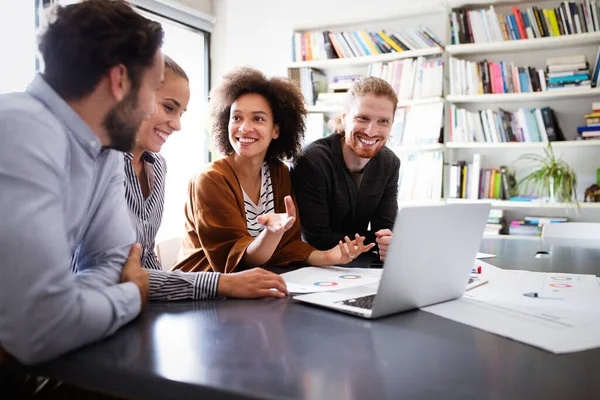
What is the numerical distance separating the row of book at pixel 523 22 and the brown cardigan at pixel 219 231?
8.24 feet

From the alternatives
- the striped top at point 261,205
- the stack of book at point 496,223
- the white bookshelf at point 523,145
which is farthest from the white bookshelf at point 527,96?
the striped top at point 261,205

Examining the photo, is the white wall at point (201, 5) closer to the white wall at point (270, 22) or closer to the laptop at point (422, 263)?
the white wall at point (270, 22)

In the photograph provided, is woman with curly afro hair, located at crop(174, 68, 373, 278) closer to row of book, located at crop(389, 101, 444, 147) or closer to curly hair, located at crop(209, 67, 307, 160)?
curly hair, located at crop(209, 67, 307, 160)

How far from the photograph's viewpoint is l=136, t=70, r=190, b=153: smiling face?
5.19 feet

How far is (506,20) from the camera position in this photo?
362 centimetres

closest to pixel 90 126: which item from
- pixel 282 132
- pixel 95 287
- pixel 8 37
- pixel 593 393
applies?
pixel 95 287

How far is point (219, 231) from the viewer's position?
→ 1653 mm

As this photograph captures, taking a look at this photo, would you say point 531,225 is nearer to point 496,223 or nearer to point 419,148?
point 496,223

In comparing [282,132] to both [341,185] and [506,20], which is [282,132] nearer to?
[341,185]

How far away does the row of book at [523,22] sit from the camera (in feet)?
11.3

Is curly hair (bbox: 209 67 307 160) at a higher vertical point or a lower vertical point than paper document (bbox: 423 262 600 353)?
higher

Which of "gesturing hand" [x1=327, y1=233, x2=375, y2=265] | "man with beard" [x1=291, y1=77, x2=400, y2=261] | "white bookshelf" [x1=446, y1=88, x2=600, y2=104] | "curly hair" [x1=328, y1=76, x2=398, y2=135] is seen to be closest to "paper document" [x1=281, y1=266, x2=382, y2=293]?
"gesturing hand" [x1=327, y1=233, x2=375, y2=265]

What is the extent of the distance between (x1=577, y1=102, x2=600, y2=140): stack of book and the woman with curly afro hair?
7.29 ft

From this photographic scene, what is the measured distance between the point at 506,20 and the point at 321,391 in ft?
11.6
